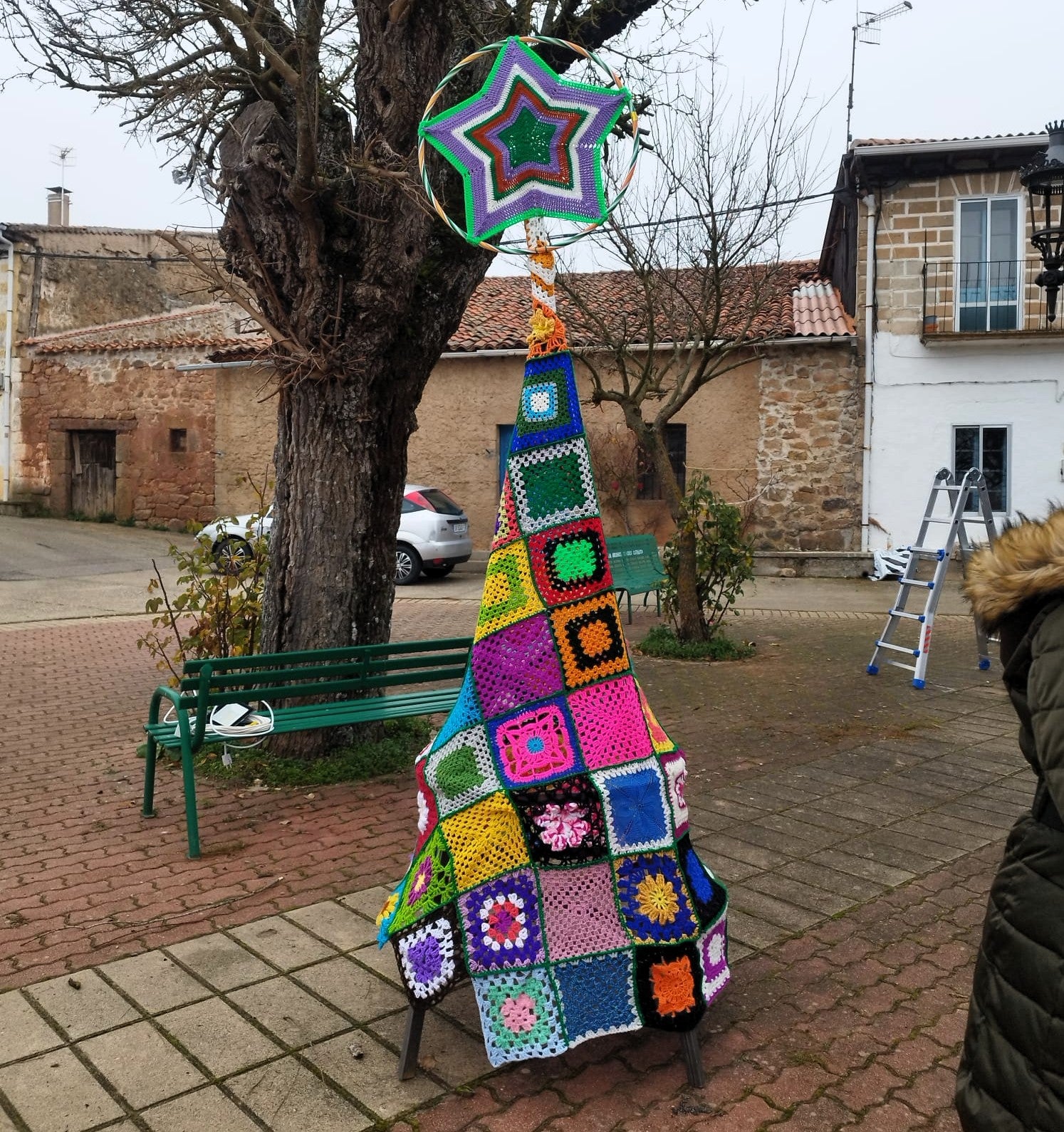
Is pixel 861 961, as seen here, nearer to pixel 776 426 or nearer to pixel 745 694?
pixel 745 694

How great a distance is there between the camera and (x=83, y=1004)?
317 cm

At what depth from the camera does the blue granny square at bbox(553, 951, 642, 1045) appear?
2760mm

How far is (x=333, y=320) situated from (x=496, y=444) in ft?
42.2

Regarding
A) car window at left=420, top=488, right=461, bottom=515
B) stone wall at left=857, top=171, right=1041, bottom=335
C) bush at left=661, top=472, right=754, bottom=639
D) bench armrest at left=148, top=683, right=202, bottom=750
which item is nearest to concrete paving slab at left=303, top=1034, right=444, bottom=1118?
bench armrest at left=148, top=683, right=202, bottom=750

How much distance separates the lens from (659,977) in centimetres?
281

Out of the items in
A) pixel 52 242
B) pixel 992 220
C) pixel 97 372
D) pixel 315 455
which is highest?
pixel 52 242

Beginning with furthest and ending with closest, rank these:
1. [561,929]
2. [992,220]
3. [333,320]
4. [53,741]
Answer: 1. [992,220]
2. [53,741]
3. [333,320]
4. [561,929]

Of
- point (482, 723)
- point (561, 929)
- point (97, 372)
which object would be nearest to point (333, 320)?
point (482, 723)

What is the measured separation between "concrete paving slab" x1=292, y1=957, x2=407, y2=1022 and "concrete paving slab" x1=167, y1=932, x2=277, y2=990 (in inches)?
5.8

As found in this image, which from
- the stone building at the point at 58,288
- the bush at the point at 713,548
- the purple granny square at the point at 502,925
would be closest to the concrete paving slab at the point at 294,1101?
the purple granny square at the point at 502,925

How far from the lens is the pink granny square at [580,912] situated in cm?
277

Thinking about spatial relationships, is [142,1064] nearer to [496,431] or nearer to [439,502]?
[439,502]

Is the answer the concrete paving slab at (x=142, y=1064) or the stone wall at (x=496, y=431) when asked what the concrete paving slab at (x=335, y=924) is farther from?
the stone wall at (x=496, y=431)

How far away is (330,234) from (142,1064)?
409 centimetres
